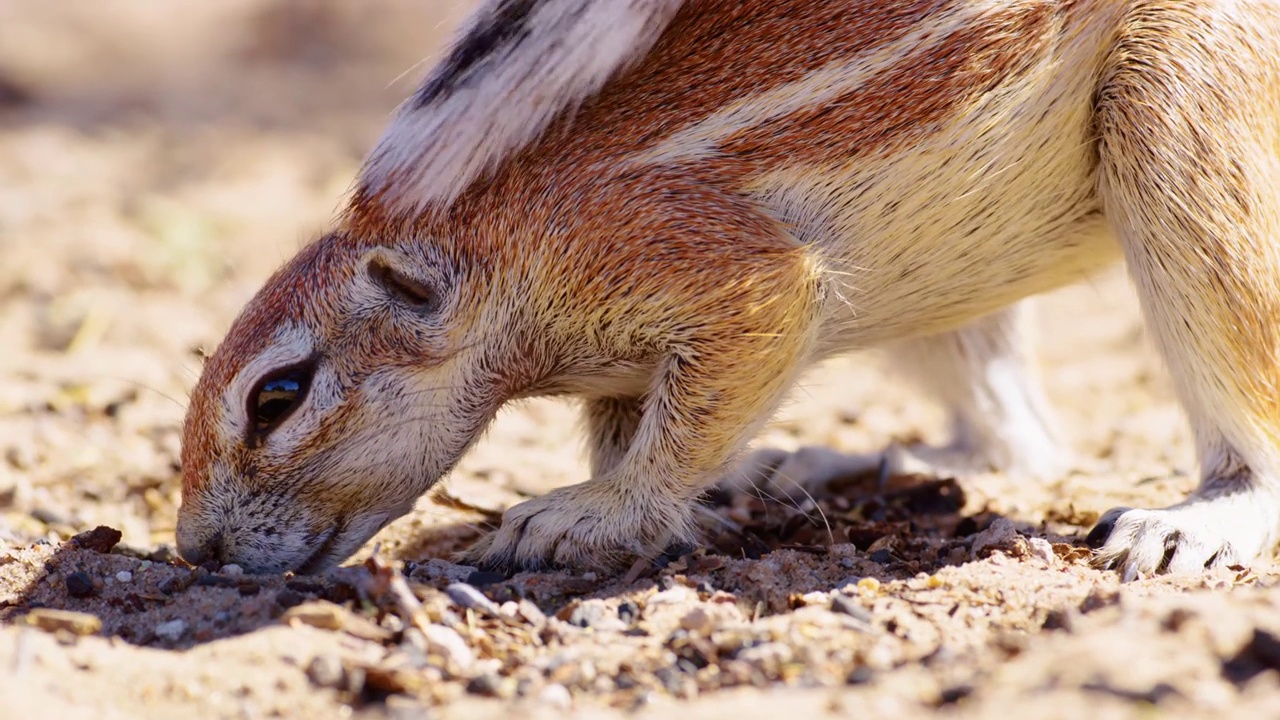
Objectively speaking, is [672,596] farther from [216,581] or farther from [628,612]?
[216,581]

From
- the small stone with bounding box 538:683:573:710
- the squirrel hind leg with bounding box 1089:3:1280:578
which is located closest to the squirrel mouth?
the small stone with bounding box 538:683:573:710

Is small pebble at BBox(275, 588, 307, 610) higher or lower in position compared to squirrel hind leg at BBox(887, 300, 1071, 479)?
lower

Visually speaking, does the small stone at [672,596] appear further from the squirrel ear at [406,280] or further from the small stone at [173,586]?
the small stone at [173,586]

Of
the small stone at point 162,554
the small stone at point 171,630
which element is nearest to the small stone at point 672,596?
the small stone at point 171,630

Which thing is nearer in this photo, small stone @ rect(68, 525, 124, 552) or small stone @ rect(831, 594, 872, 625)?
small stone @ rect(831, 594, 872, 625)

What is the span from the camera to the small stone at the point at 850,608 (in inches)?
124

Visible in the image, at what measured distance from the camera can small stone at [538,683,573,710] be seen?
2.77m

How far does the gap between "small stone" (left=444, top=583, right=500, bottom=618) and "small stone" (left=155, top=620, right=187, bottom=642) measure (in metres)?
0.65

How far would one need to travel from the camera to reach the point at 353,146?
1018 cm

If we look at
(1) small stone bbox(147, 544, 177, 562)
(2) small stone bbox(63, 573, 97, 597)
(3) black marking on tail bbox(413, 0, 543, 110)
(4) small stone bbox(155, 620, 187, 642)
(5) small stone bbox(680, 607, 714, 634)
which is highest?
(3) black marking on tail bbox(413, 0, 543, 110)

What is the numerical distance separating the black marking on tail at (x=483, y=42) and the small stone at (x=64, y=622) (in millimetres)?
1725

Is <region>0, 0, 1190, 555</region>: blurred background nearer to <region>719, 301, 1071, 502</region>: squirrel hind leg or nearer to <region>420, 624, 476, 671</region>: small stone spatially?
<region>719, 301, 1071, 502</region>: squirrel hind leg

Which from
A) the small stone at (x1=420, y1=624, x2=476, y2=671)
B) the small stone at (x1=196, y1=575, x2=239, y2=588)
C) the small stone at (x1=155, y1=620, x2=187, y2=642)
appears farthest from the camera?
the small stone at (x1=196, y1=575, x2=239, y2=588)

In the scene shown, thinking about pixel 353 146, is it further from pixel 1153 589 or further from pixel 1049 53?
pixel 1153 589
